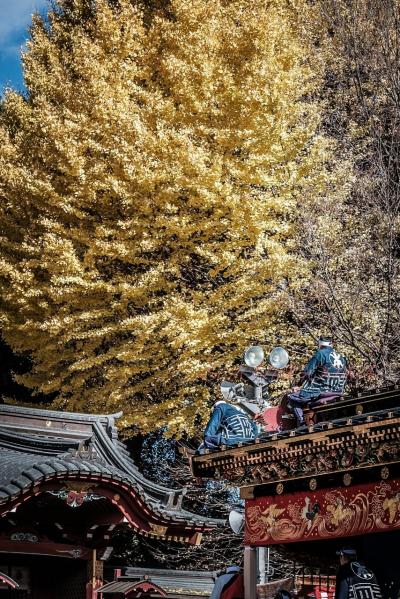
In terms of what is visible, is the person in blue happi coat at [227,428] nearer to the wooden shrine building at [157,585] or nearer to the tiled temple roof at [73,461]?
the tiled temple roof at [73,461]

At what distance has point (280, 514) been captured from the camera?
946 centimetres

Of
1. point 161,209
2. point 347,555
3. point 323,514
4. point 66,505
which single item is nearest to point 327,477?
point 323,514

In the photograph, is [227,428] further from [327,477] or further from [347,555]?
[347,555]

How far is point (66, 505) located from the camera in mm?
13289

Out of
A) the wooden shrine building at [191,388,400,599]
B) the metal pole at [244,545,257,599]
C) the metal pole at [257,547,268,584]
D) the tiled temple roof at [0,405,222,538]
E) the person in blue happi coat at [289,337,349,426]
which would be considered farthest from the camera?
the tiled temple roof at [0,405,222,538]

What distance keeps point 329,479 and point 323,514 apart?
373mm

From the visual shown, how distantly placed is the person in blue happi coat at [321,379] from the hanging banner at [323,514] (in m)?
1.06

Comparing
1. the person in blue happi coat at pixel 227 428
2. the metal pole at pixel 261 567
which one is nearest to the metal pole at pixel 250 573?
the metal pole at pixel 261 567

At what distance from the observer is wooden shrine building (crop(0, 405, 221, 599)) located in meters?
12.2

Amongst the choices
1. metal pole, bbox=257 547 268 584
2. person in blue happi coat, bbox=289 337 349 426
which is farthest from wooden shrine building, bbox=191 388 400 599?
metal pole, bbox=257 547 268 584

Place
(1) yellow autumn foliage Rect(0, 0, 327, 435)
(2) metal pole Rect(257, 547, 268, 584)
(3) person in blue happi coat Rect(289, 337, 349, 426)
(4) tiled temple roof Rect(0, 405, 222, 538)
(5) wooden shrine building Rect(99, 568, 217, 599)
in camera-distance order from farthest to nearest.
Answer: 1. (1) yellow autumn foliage Rect(0, 0, 327, 435)
2. (5) wooden shrine building Rect(99, 568, 217, 599)
3. (4) tiled temple roof Rect(0, 405, 222, 538)
4. (2) metal pole Rect(257, 547, 268, 584)
5. (3) person in blue happi coat Rect(289, 337, 349, 426)

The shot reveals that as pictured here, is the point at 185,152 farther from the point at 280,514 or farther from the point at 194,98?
the point at 280,514

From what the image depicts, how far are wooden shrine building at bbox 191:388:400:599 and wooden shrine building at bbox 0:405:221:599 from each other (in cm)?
282

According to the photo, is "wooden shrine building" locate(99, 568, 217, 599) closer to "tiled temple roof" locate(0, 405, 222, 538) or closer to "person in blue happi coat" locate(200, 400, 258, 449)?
"tiled temple roof" locate(0, 405, 222, 538)
